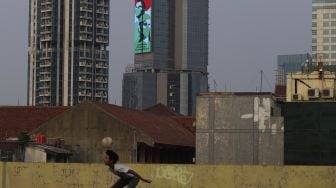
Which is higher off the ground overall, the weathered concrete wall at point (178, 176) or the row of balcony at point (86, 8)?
the row of balcony at point (86, 8)

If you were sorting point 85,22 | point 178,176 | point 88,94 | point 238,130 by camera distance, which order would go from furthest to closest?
point 85,22
point 88,94
point 238,130
point 178,176

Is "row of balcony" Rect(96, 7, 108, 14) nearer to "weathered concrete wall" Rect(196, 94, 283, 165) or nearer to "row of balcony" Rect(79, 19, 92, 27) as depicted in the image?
"row of balcony" Rect(79, 19, 92, 27)

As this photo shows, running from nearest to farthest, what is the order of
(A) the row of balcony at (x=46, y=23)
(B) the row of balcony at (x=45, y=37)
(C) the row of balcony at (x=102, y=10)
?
1. (A) the row of balcony at (x=46, y=23)
2. (C) the row of balcony at (x=102, y=10)
3. (B) the row of balcony at (x=45, y=37)

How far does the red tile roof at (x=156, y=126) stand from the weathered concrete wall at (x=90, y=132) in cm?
62

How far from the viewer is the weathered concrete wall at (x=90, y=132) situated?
179ft

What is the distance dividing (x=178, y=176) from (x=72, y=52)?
14597 cm

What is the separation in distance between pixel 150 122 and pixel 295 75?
12.1 metres

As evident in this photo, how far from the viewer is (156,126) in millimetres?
60062

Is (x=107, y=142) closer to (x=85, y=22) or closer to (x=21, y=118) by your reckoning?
(x=21, y=118)

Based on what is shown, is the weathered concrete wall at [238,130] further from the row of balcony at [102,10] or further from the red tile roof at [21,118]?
the row of balcony at [102,10]

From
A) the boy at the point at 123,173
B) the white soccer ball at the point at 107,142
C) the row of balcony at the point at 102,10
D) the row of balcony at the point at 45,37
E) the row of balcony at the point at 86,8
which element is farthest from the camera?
the row of balcony at the point at 45,37

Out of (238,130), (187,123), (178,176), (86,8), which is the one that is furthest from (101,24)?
(178,176)

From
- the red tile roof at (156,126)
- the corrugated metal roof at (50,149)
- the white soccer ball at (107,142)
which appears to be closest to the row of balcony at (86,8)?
the red tile roof at (156,126)

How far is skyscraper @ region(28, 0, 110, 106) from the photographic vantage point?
174875 mm
